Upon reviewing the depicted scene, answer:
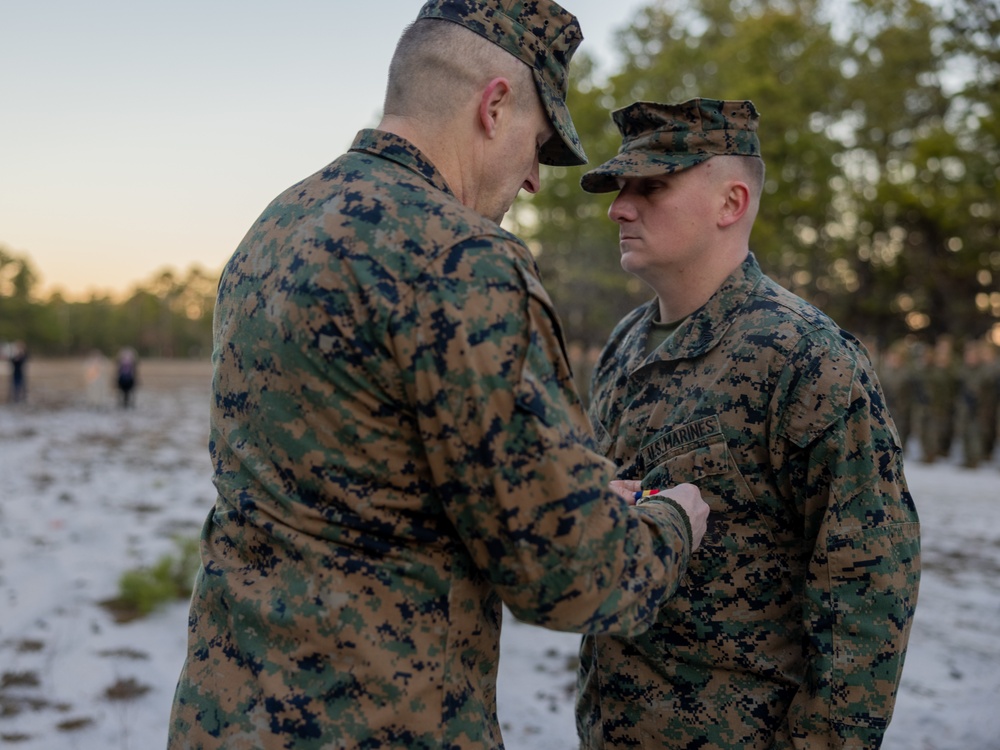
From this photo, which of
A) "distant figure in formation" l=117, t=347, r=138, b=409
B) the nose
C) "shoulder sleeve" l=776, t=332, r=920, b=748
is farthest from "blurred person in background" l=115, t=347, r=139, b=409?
"shoulder sleeve" l=776, t=332, r=920, b=748

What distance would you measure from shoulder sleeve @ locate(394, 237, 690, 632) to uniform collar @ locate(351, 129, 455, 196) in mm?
263

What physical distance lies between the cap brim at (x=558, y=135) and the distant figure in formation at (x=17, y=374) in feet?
83.8

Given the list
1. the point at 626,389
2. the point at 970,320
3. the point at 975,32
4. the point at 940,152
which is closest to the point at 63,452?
the point at 626,389

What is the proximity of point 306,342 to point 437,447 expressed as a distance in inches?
11.5

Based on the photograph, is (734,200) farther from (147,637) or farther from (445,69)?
(147,637)

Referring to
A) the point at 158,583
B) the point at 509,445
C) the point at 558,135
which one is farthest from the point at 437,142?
the point at 158,583

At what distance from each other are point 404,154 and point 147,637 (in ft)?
14.8

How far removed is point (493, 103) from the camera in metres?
1.60

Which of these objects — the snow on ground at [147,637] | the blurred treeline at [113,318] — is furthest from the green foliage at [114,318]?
the snow on ground at [147,637]

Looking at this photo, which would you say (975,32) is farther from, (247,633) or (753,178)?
(247,633)

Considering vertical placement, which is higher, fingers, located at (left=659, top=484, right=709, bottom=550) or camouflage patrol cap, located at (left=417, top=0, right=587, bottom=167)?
camouflage patrol cap, located at (left=417, top=0, right=587, bottom=167)

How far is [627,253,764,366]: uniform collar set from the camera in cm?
231

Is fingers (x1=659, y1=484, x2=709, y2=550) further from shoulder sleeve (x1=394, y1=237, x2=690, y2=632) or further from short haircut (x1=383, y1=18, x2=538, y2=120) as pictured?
short haircut (x1=383, y1=18, x2=538, y2=120)

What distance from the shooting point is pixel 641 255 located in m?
2.46
